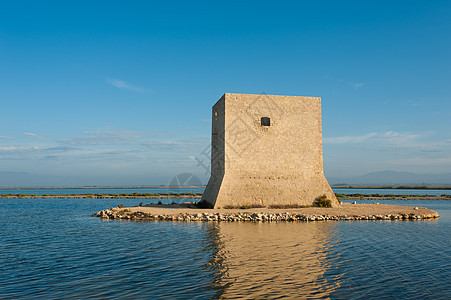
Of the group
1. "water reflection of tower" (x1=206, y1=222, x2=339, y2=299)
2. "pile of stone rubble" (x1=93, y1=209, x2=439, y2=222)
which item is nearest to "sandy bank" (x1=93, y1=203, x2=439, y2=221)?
"pile of stone rubble" (x1=93, y1=209, x2=439, y2=222)

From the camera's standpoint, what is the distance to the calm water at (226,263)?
6664 mm

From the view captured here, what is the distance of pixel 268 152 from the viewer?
72.7 ft

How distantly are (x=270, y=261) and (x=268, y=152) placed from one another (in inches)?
539

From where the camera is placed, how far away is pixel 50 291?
21.7ft

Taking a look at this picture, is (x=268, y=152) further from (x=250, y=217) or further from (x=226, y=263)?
(x=226, y=263)

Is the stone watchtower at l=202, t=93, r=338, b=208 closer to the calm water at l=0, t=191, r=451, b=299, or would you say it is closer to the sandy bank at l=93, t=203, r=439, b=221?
the sandy bank at l=93, t=203, r=439, b=221

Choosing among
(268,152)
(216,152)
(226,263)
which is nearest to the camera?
(226,263)

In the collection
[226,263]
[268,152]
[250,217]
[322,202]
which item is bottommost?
[226,263]

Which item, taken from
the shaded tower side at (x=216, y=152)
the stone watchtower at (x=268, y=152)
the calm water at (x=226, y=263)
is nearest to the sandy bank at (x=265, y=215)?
the stone watchtower at (x=268, y=152)

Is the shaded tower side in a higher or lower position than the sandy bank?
higher

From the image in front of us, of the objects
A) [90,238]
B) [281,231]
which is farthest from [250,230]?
[90,238]

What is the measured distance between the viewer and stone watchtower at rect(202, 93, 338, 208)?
843 inches

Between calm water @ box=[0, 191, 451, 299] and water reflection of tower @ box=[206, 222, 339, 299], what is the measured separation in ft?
0.08

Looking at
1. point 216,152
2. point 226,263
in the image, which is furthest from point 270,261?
point 216,152
